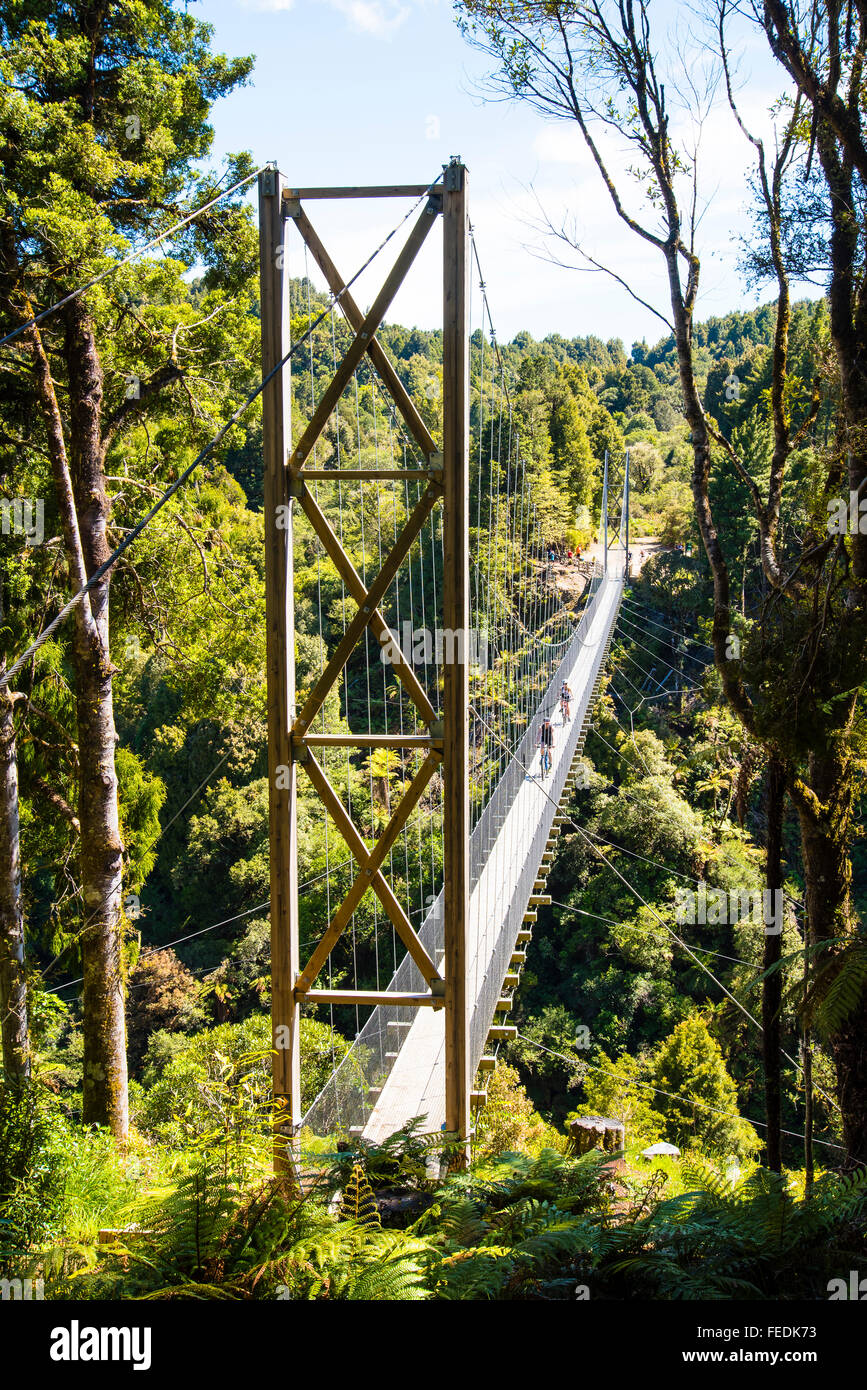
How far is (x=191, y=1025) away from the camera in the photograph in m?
14.2

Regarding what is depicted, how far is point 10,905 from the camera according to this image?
14.8ft

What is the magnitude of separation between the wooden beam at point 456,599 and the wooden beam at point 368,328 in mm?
57

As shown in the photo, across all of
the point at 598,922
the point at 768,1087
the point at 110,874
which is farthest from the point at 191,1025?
the point at 768,1087

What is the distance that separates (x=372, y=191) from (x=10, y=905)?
3.70 metres

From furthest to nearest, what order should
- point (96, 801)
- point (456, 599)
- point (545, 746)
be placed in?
point (545, 746) < point (96, 801) < point (456, 599)

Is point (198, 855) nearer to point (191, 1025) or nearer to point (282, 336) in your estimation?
point (191, 1025)

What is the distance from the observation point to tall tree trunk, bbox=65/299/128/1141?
3.93 m

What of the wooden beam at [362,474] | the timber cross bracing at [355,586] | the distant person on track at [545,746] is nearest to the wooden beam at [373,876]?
the timber cross bracing at [355,586]

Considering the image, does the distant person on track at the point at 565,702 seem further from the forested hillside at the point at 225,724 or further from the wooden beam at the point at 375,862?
the wooden beam at the point at 375,862

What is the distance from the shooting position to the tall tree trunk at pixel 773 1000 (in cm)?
295

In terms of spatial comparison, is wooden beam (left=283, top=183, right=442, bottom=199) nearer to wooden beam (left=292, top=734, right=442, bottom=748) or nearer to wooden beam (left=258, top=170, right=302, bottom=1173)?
wooden beam (left=258, top=170, right=302, bottom=1173)

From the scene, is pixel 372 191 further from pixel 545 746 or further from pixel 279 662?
pixel 545 746

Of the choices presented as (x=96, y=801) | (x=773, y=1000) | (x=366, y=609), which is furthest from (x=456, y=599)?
(x=96, y=801)
